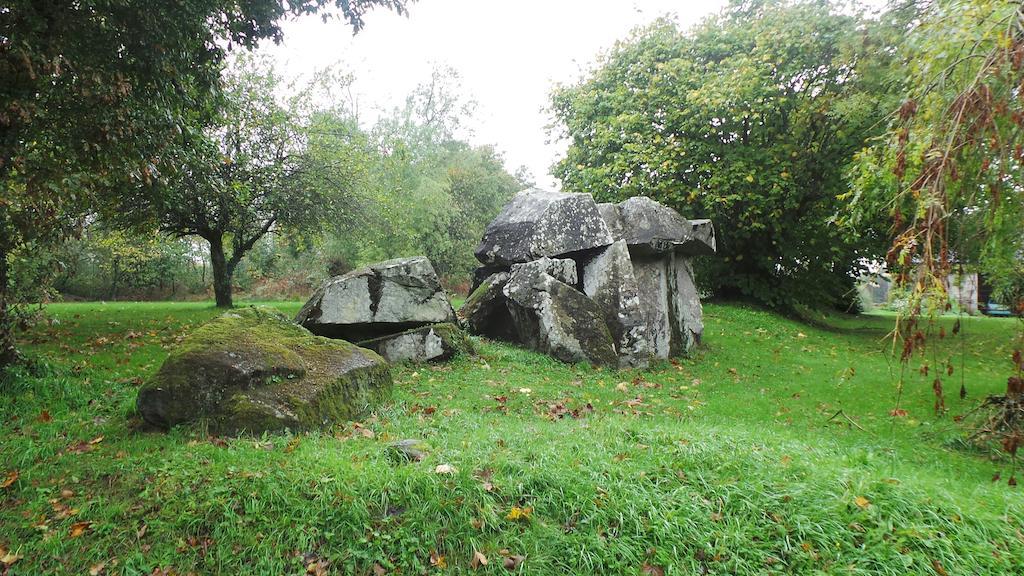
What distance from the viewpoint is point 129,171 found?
6.54 m

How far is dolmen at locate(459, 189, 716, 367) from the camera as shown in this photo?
11.3 metres

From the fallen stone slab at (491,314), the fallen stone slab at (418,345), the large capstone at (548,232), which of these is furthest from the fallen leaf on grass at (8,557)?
the large capstone at (548,232)

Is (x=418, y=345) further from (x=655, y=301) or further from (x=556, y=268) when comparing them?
(x=655, y=301)

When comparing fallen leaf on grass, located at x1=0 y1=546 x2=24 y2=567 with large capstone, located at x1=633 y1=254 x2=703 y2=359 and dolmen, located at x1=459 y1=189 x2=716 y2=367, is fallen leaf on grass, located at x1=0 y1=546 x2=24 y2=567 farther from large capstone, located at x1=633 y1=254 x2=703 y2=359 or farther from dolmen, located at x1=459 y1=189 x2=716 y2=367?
large capstone, located at x1=633 y1=254 x2=703 y2=359

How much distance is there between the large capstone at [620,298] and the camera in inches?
452

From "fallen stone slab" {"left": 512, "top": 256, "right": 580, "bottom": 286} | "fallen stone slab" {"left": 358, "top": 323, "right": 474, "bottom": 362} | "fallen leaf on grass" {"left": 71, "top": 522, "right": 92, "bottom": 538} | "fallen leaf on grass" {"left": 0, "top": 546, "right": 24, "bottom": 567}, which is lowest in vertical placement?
"fallen leaf on grass" {"left": 0, "top": 546, "right": 24, "bottom": 567}

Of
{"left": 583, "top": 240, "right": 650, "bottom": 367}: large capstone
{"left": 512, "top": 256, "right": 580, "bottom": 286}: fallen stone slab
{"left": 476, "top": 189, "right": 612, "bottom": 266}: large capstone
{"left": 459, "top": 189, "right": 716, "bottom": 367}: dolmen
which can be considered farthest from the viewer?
{"left": 476, "top": 189, "right": 612, "bottom": 266}: large capstone

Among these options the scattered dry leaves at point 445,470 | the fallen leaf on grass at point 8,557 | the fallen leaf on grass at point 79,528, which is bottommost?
the fallen leaf on grass at point 8,557

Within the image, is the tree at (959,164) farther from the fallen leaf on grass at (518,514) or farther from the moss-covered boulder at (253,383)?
the moss-covered boulder at (253,383)

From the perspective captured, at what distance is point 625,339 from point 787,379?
3410 millimetres

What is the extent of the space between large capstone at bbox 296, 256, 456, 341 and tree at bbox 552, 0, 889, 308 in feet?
31.8

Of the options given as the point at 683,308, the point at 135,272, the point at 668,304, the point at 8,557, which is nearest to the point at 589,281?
the point at 668,304

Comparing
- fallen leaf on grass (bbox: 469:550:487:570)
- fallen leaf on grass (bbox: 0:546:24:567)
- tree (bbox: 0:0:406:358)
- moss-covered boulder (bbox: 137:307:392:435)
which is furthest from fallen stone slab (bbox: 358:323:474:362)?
fallen leaf on grass (bbox: 0:546:24:567)

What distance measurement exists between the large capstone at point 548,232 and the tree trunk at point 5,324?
8.51m
